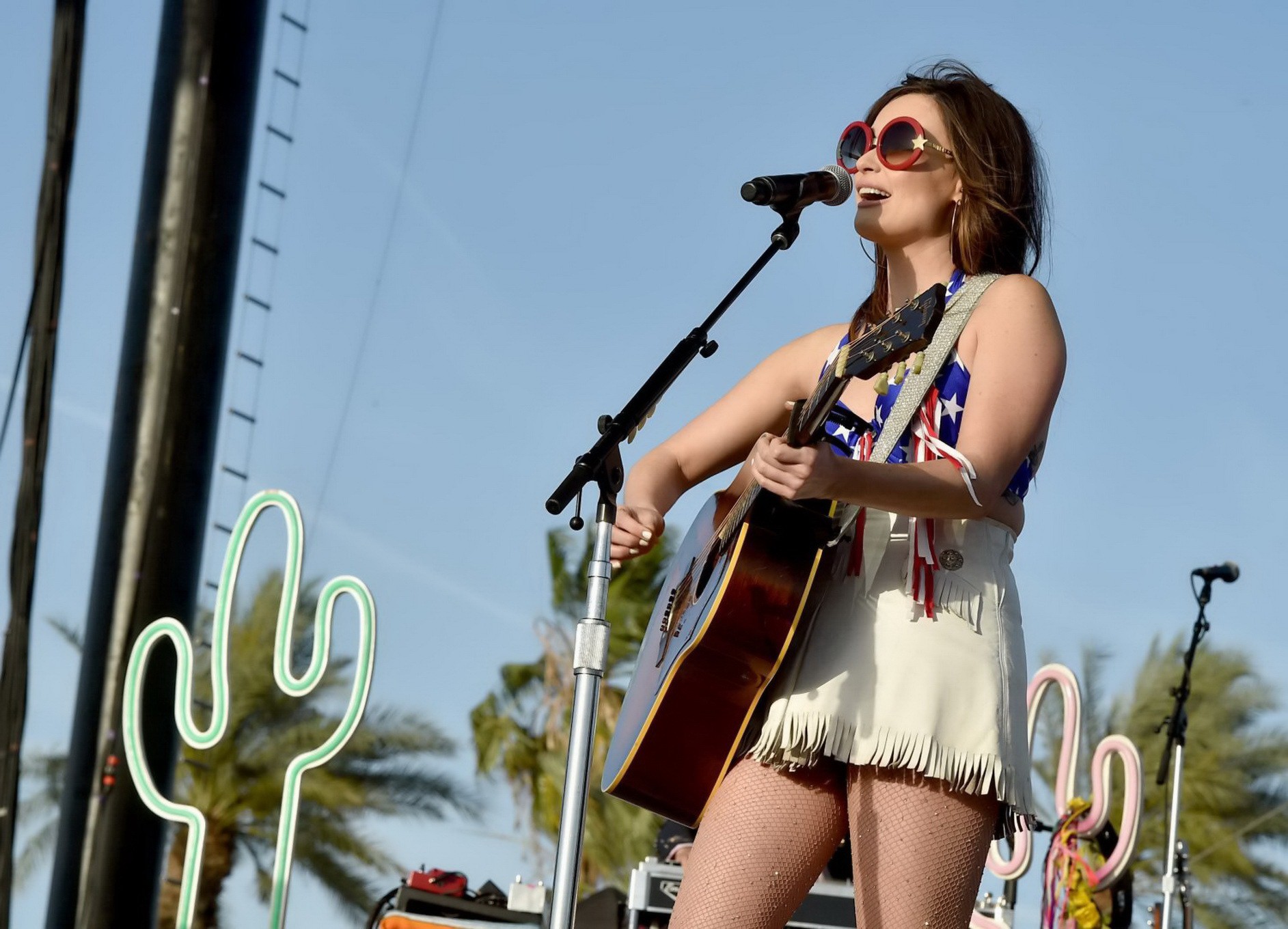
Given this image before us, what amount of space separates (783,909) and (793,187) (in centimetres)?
109

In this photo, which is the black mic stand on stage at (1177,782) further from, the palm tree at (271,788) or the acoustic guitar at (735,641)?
the palm tree at (271,788)

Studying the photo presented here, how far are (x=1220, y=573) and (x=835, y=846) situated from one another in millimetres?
5649

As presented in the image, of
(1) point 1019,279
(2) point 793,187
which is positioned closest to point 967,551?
(1) point 1019,279

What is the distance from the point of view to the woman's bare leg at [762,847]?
2.10 metres

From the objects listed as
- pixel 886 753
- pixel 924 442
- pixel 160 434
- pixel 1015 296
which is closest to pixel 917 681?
pixel 886 753

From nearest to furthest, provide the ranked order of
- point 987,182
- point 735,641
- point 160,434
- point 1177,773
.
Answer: point 735,641 < point 987,182 < point 160,434 < point 1177,773

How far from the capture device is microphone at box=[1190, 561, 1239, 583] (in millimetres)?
7277

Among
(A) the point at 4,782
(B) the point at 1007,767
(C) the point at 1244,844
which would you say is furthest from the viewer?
(C) the point at 1244,844

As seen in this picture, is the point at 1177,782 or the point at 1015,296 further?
the point at 1177,782

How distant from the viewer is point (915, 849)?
2062mm

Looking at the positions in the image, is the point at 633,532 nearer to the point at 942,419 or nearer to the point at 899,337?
the point at 942,419

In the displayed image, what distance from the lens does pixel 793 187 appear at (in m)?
2.45

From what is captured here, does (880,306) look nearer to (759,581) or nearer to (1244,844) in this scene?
(759,581)

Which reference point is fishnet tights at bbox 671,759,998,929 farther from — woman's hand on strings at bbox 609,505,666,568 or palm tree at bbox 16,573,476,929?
palm tree at bbox 16,573,476,929
